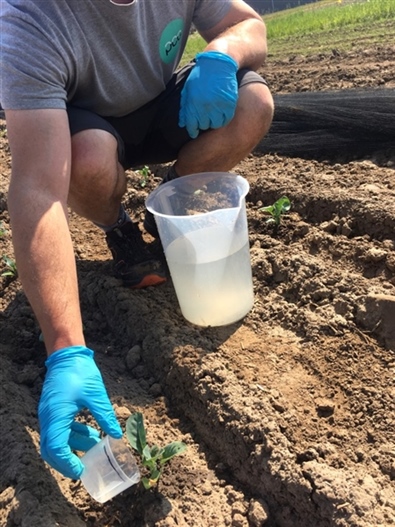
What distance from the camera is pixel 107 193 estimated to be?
7.37 feet

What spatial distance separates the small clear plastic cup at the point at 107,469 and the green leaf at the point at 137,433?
0.36 ft

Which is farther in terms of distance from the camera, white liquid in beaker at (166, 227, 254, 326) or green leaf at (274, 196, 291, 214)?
green leaf at (274, 196, 291, 214)

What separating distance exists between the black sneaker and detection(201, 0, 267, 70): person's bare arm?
83 centimetres

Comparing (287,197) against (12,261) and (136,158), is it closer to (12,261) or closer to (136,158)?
(136,158)

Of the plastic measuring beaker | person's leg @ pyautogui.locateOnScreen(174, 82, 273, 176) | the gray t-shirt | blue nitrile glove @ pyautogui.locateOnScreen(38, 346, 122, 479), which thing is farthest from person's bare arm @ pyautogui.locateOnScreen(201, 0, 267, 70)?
blue nitrile glove @ pyautogui.locateOnScreen(38, 346, 122, 479)

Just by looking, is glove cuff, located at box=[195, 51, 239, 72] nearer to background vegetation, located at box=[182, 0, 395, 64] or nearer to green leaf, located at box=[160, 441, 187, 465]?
green leaf, located at box=[160, 441, 187, 465]

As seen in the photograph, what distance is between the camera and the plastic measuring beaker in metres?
1.93

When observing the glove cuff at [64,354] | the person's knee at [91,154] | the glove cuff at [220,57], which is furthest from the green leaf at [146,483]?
the glove cuff at [220,57]

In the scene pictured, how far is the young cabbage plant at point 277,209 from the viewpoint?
2596 mm

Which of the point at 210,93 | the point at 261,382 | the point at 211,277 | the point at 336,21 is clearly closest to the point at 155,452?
the point at 261,382

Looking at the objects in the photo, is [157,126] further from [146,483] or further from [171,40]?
[146,483]

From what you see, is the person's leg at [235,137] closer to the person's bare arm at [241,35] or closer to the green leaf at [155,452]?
the person's bare arm at [241,35]

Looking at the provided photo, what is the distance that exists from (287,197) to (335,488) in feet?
5.23

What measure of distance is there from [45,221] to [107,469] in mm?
719
